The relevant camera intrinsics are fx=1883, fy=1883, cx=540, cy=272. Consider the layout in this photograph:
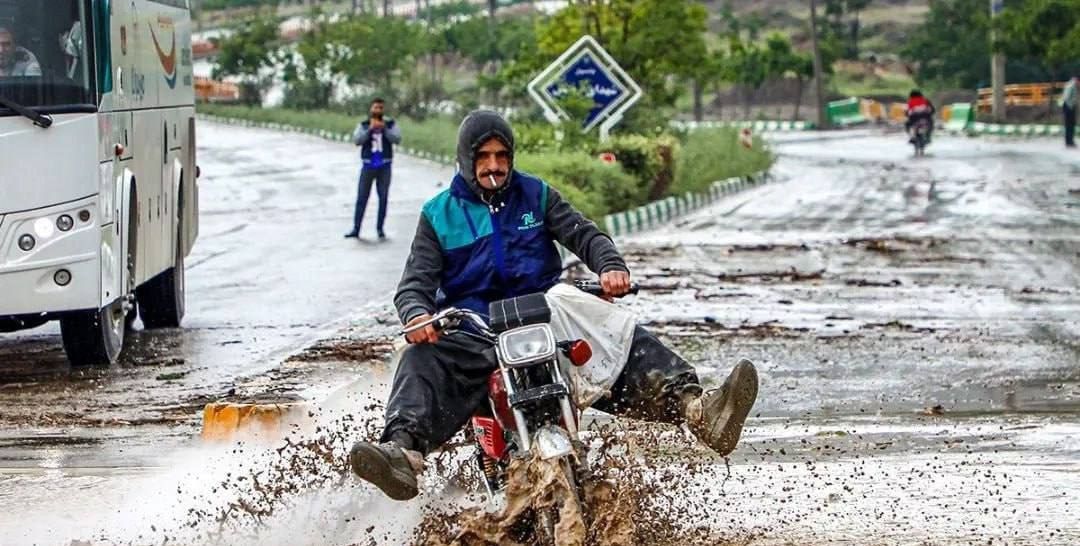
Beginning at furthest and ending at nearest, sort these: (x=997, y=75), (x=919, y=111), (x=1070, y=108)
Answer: (x=997, y=75)
(x=1070, y=108)
(x=919, y=111)

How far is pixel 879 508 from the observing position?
7.10m

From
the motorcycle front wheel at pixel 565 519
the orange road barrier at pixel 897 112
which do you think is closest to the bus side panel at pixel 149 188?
the motorcycle front wheel at pixel 565 519

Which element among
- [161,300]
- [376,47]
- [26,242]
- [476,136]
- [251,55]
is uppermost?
[376,47]

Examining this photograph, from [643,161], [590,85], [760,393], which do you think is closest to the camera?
[760,393]

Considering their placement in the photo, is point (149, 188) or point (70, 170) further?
point (149, 188)

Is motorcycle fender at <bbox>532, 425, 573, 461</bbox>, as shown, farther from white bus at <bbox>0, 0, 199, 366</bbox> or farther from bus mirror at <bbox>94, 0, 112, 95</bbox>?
bus mirror at <bbox>94, 0, 112, 95</bbox>

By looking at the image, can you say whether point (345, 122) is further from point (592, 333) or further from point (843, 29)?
point (592, 333)

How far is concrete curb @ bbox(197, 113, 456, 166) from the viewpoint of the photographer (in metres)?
43.3

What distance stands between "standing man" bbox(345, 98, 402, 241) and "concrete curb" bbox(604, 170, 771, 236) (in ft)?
9.37

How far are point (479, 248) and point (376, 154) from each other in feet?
55.6

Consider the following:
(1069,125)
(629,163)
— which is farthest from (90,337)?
(1069,125)

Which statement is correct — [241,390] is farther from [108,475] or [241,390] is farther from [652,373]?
[652,373]

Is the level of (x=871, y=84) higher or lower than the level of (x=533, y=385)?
lower

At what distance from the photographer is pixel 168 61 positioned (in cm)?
1440
